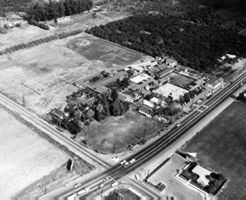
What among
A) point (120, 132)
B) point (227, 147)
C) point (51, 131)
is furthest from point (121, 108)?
point (227, 147)

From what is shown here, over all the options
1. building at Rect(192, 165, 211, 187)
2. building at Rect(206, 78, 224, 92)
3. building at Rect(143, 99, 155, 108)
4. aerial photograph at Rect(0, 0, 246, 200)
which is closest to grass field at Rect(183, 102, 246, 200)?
aerial photograph at Rect(0, 0, 246, 200)

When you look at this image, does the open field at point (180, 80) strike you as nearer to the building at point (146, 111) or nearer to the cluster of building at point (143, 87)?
the cluster of building at point (143, 87)

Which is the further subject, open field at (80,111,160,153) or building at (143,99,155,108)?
building at (143,99,155,108)

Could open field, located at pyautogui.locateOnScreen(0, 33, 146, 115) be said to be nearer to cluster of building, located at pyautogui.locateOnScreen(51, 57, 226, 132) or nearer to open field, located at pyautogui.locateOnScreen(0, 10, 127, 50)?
cluster of building, located at pyautogui.locateOnScreen(51, 57, 226, 132)

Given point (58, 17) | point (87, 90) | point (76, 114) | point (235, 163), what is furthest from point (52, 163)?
point (58, 17)

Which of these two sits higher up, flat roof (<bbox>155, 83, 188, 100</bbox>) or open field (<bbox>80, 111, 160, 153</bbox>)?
flat roof (<bbox>155, 83, 188, 100</bbox>)

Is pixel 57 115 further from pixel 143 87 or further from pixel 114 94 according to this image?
pixel 143 87

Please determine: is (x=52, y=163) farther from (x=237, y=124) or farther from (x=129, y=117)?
(x=237, y=124)
